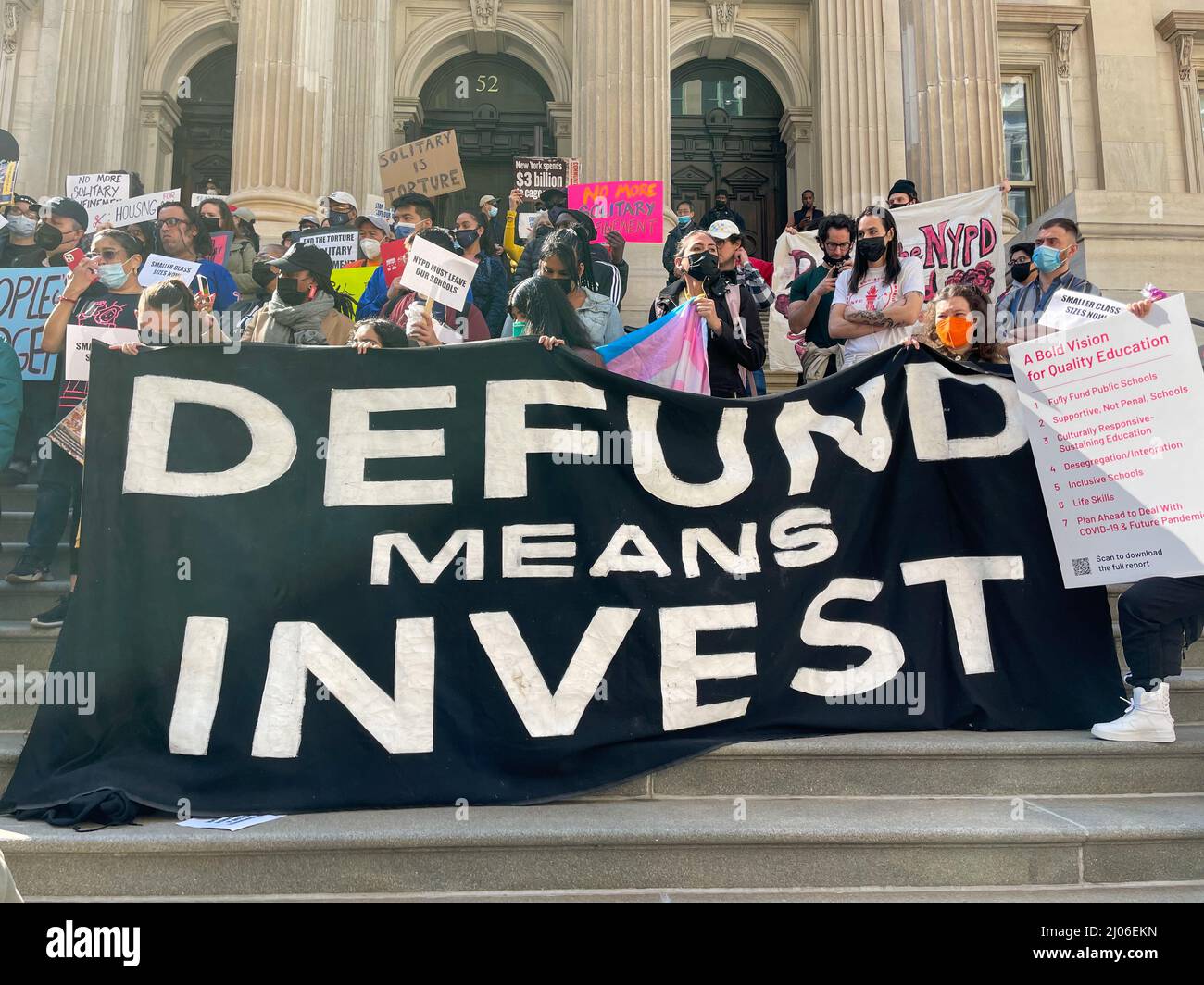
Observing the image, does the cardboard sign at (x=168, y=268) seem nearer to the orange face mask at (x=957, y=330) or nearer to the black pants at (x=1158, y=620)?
the orange face mask at (x=957, y=330)

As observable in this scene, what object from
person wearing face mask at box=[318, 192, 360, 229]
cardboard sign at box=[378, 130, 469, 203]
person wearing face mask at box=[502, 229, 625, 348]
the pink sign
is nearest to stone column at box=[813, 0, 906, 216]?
the pink sign

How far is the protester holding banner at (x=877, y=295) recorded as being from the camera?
18.2 feet

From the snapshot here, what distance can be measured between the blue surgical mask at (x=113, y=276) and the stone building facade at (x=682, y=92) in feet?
21.1

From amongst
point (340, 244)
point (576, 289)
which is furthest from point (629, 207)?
point (576, 289)

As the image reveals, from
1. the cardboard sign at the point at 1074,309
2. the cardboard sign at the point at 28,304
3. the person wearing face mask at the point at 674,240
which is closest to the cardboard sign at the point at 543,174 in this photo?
the person wearing face mask at the point at 674,240

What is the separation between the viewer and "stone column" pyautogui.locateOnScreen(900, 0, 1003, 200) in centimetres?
1006

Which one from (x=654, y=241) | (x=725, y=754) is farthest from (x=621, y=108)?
(x=725, y=754)

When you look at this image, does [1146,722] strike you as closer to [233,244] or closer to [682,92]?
[233,244]

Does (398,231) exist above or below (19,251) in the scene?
above

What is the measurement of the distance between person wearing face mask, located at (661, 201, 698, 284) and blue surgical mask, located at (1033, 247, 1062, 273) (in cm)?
244

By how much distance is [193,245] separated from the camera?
7355 millimetres

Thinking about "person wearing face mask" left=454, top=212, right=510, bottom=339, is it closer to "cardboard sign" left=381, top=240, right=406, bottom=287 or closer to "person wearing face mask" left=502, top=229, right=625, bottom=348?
"cardboard sign" left=381, top=240, right=406, bottom=287

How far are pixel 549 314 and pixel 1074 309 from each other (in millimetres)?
2671

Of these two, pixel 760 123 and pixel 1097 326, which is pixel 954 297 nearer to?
pixel 1097 326
